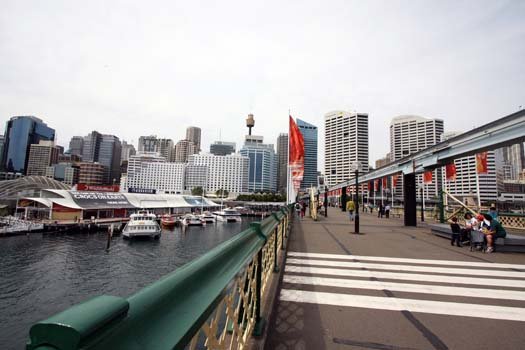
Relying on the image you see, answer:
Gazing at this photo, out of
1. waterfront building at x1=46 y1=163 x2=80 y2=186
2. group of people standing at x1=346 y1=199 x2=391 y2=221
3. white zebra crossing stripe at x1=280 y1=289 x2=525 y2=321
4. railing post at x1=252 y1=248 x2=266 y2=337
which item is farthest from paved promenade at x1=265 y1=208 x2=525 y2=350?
waterfront building at x1=46 y1=163 x2=80 y2=186

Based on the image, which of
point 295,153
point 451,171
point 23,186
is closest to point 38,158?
point 23,186

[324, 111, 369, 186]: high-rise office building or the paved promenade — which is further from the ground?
[324, 111, 369, 186]: high-rise office building

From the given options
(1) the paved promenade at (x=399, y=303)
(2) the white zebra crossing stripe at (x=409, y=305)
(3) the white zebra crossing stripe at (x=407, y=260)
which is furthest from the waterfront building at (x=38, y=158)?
(2) the white zebra crossing stripe at (x=409, y=305)

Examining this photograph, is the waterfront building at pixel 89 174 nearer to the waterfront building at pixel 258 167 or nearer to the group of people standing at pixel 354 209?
the waterfront building at pixel 258 167

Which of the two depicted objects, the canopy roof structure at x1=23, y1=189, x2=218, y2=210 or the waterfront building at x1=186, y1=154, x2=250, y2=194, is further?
the waterfront building at x1=186, y1=154, x2=250, y2=194

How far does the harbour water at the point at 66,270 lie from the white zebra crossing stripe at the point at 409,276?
1213 cm

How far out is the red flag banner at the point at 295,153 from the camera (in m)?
12.3

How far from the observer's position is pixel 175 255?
27.5 metres

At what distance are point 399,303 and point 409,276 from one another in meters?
1.88

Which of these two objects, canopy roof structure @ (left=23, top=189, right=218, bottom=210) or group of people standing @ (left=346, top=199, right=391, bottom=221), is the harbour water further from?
group of people standing @ (left=346, top=199, right=391, bottom=221)

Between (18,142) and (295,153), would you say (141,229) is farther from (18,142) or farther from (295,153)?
(18,142)

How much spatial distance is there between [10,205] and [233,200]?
85.1m

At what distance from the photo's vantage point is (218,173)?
508ft

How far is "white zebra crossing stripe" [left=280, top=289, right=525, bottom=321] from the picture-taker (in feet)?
13.3
